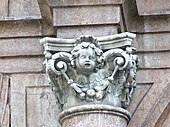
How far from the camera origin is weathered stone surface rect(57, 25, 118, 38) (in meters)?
5.92

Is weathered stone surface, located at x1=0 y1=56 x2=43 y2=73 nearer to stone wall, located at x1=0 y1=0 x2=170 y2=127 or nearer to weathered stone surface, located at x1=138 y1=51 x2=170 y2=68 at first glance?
stone wall, located at x1=0 y1=0 x2=170 y2=127

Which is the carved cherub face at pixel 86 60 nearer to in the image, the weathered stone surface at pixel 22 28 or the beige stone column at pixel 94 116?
the beige stone column at pixel 94 116

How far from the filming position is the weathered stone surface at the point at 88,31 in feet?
19.4

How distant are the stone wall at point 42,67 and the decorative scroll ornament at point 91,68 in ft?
0.99

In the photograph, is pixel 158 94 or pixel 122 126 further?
pixel 158 94

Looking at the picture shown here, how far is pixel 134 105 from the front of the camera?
244 inches

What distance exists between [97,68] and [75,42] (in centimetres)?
23

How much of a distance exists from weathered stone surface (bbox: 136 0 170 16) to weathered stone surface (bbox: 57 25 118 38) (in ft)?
1.44

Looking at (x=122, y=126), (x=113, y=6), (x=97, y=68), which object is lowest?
(x=122, y=126)

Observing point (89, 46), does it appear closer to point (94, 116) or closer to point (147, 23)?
point (94, 116)

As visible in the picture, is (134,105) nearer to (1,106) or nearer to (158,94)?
(158,94)

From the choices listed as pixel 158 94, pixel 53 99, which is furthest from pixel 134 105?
pixel 53 99

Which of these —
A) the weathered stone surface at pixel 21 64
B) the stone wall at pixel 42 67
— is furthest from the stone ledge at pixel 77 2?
the weathered stone surface at pixel 21 64

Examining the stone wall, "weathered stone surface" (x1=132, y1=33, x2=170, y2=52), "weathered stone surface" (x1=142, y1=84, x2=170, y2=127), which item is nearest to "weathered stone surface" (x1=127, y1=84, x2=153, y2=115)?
the stone wall
